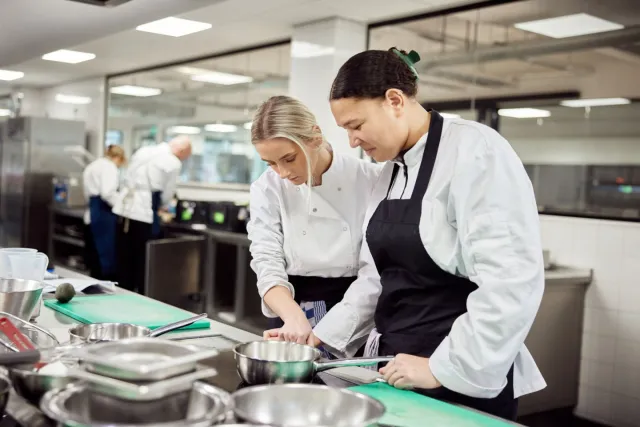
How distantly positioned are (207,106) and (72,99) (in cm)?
331

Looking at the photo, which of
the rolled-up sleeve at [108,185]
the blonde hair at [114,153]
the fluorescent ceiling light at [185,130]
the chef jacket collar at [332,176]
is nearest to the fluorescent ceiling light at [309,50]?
the rolled-up sleeve at [108,185]

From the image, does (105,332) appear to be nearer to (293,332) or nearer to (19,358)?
(19,358)

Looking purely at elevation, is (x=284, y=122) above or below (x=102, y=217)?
above

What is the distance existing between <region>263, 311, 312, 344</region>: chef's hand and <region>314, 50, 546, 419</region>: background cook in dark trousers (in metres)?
0.19

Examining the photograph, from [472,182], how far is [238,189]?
5.96 meters

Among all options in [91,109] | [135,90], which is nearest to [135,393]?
[135,90]

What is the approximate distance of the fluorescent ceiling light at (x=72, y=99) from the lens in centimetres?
989

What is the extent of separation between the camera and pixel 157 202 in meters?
6.11

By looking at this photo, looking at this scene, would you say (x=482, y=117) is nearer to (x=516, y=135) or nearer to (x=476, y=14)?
(x=516, y=135)

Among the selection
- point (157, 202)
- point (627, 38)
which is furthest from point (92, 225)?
point (627, 38)

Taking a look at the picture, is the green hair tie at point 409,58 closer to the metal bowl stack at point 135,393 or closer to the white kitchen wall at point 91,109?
the metal bowl stack at point 135,393

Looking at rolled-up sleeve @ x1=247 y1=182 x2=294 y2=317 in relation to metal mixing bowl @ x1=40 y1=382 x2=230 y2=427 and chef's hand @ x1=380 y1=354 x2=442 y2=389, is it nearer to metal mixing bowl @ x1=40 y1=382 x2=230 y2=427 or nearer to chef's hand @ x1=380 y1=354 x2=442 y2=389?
chef's hand @ x1=380 y1=354 x2=442 y2=389

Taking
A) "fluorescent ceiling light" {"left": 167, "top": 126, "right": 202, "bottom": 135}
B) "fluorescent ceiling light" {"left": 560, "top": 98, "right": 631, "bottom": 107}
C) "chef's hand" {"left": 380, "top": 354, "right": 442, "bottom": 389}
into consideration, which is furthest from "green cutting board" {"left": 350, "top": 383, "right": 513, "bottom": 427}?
"fluorescent ceiling light" {"left": 167, "top": 126, "right": 202, "bottom": 135}

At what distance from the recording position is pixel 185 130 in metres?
8.52
